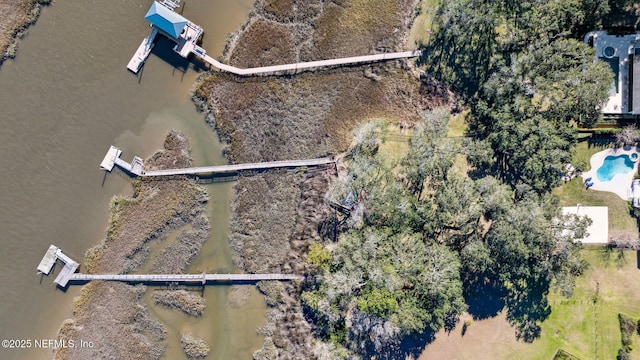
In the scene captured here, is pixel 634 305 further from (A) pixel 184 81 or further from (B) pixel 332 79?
(A) pixel 184 81

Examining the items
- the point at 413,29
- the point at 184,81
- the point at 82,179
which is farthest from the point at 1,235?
the point at 413,29

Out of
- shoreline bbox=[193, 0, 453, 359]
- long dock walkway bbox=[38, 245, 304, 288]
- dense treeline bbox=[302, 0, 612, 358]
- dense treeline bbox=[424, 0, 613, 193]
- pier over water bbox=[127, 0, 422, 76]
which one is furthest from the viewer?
long dock walkway bbox=[38, 245, 304, 288]

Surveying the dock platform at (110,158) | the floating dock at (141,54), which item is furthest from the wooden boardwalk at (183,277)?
the floating dock at (141,54)

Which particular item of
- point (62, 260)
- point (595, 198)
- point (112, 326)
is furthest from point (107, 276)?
point (595, 198)

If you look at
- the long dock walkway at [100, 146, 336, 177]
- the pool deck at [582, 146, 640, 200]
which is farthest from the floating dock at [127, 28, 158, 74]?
the pool deck at [582, 146, 640, 200]

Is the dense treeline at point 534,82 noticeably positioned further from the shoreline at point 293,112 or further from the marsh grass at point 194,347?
the marsh grass at point 194,347

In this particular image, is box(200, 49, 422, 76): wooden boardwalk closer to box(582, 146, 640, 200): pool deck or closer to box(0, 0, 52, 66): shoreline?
box(0, 0, 52, 66): shoreline
